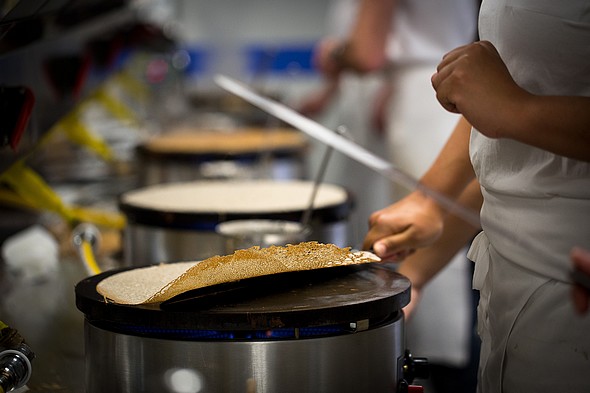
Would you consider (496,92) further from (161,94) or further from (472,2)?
(161,94)

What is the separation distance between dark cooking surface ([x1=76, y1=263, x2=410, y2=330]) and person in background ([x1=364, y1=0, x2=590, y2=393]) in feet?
0.51

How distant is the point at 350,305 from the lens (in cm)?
103

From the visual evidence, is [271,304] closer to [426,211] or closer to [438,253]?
[426,211]

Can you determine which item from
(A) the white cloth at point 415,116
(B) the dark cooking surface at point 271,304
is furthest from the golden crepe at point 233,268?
(A) the white cloth at point 415,116

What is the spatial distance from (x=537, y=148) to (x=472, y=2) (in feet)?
6.91

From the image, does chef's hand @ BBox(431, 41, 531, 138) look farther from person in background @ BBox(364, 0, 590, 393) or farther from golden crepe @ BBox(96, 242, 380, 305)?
golden crepe @ BBox(96, 242, 380, 305)

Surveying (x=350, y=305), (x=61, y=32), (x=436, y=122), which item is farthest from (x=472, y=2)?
(x=350, y=305)

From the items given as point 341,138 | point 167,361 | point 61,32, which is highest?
point 61,32

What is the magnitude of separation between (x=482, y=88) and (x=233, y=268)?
375 millimetres

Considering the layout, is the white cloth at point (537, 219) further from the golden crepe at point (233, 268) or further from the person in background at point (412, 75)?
the person in background at point (412, 75)

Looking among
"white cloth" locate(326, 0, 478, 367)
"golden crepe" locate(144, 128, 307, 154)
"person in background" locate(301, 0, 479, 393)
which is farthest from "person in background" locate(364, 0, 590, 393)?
"golden crepe" locate(144, 128, 307, 154)

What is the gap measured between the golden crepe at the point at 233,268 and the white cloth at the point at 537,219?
192 mm

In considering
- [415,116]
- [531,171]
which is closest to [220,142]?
[415,116]

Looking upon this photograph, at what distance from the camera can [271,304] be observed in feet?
3.43
